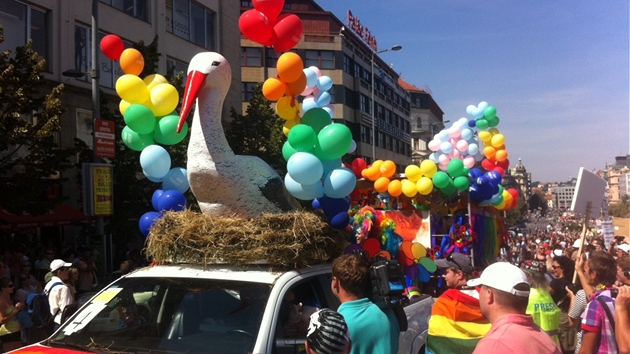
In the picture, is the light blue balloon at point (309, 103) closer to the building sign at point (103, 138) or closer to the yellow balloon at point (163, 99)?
the yellow balloon at point (163, 99)

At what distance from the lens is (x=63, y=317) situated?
3.87 m

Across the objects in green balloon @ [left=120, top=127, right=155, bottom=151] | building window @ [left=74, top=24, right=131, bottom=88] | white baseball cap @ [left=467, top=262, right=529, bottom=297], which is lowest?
white baseball cap @ [left=467, top=262, right=529, bottom=297]

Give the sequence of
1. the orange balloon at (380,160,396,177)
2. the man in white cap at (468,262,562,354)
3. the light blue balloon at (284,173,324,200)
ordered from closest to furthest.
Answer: the man in white cap at (468,262,562,354)
the light blue balloon at (284,173,324,200)
the orange balloon at (380,160,396,177)

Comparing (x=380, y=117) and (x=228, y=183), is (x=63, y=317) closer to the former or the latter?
(x=228, y=183)

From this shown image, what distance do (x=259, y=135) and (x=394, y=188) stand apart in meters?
7.57

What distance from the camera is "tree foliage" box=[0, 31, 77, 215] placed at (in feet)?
35.5

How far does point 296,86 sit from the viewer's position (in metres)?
6.29

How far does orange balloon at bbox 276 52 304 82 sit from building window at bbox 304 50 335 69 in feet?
106

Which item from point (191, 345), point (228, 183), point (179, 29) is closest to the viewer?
point (191, 345)

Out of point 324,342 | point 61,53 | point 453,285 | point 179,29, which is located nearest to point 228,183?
point 453,285

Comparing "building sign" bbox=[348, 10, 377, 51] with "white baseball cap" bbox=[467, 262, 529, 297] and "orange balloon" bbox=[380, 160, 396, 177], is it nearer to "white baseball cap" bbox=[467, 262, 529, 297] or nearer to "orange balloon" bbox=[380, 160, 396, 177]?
"orange balloon" bbox=[380, 160, 396, 177]

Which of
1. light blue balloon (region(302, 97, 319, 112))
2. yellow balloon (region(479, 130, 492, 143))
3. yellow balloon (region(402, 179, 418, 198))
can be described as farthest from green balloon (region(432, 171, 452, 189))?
light blue balloon (region(302, 97, 319, 112))

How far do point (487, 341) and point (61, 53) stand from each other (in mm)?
16295

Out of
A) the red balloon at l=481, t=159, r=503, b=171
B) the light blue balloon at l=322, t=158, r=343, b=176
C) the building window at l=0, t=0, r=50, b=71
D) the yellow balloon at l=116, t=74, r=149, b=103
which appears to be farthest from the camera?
the building window at l=0, t=0, r=50, b=71
